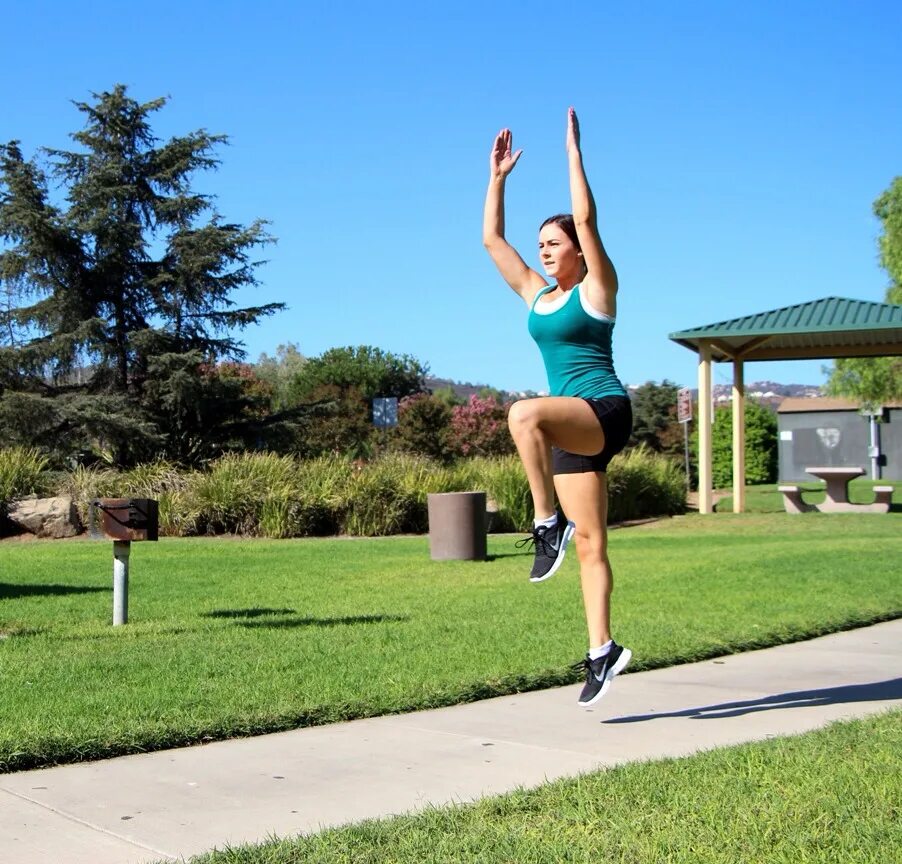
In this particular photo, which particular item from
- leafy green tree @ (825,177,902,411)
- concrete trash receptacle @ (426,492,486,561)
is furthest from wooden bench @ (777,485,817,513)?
leafy green tree @ (825,177,902,411)

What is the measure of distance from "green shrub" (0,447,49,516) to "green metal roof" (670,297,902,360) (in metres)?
12.6

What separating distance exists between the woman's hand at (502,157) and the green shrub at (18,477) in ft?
54.8

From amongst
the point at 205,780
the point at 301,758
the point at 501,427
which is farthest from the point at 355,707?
the point at 501,427

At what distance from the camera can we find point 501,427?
1345 inches

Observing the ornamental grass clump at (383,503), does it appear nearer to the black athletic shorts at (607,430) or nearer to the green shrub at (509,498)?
the green shrub at (509,498)

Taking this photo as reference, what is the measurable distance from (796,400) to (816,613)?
56.1 meters

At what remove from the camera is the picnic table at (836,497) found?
2377 centimetres

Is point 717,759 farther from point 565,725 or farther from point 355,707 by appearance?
point 355,707

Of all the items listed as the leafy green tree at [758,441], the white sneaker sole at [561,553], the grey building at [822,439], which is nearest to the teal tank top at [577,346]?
the white sneaker sole at [561,553]

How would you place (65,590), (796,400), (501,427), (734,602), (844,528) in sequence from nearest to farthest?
1. (734,602)
2. (65,590)
3. (844,528)
4. (501,427)
5. (796,400)

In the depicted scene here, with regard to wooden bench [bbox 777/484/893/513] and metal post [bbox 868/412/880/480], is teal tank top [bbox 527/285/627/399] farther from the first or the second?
metal post [bbox 868/412/880/480]

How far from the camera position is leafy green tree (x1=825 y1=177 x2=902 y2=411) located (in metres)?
Result: 39.7

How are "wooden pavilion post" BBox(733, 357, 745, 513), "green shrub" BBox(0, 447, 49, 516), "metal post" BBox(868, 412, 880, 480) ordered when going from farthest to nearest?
"metal post" BBox(868, 412, 880, 480) < "wooden pavilion post" BBox(733, 357, 745, 513) < "green shrub" BBox(0, 447, 49, 516)

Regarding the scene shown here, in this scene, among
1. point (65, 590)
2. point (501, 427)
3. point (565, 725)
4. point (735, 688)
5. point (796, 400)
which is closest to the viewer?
point (565, 725)
